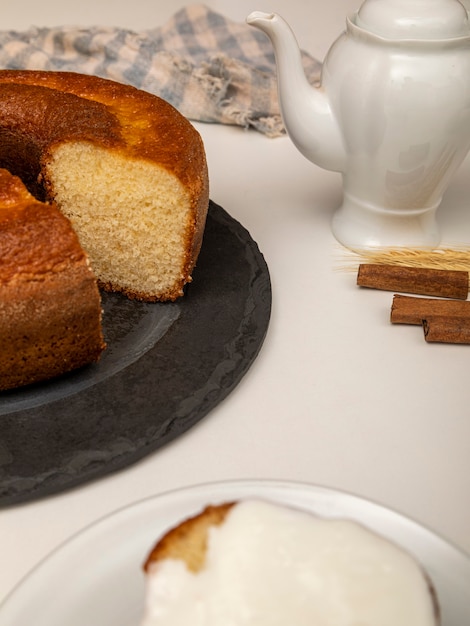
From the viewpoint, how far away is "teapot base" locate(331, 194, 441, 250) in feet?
8.00

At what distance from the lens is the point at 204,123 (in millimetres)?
3246

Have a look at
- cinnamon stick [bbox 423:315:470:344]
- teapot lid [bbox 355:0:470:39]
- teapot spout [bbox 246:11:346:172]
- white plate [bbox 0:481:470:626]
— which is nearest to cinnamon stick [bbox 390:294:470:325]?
cinnamon stick [bbox 423:315:470:344]

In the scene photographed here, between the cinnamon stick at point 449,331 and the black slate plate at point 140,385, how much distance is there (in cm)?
42

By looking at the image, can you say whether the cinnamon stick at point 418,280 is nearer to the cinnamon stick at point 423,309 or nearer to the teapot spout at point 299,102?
the cinnamon stick at point 423,309

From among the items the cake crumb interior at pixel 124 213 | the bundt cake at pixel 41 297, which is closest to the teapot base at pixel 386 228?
the cake crumb interior at pixel 124 213

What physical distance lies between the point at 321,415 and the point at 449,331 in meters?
0.45

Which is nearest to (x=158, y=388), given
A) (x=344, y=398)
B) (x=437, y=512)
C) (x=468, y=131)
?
(x=344, y=398)

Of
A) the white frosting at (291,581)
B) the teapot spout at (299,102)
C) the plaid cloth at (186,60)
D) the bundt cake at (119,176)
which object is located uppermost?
the white frosting at (291,581)

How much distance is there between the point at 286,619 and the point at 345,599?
0.25 ft

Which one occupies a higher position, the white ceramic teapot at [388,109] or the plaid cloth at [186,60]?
the white ceramic teapot at [388,109]

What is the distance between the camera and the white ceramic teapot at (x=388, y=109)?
7.06 ft

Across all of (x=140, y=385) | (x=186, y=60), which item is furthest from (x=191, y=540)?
(x=186, y=60)

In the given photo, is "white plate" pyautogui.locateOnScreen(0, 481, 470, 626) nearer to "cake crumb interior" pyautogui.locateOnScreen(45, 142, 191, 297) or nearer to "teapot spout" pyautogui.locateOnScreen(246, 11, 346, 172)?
"cake crumb interior" pyautogui.locateOnScreen(45, 142, 191, 297)

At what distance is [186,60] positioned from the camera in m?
→ 3.32
